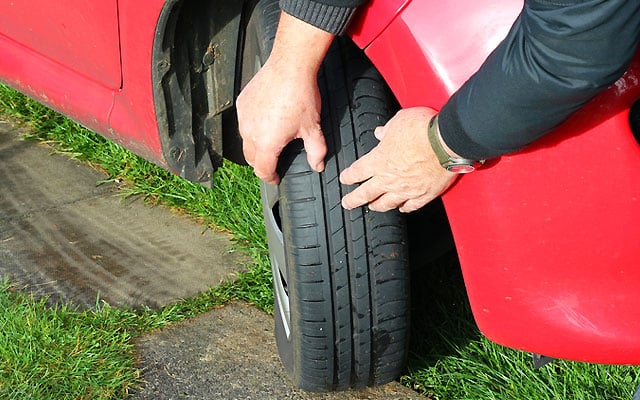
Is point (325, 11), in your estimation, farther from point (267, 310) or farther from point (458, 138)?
point (267, 310)

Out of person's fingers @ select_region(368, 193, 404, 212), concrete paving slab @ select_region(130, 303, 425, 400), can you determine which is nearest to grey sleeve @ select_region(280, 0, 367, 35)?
person's fingers @ select_region(368, 193, 404, 212)

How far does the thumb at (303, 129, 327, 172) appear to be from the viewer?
76.5 inches

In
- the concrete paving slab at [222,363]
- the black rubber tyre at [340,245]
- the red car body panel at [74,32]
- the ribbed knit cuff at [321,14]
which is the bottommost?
the concrete paving slab at [222,363]

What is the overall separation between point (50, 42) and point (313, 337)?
1178 mm

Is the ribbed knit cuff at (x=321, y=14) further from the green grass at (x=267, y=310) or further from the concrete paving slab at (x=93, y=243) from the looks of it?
the concrete paving slab at (x=93, y=243)

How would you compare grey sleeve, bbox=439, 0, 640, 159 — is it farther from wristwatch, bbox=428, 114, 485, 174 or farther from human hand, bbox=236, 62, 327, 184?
human hand, bbox=236, 62, 327, 184

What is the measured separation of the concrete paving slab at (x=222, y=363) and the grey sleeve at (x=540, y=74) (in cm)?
104

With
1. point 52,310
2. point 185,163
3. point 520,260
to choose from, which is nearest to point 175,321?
point 52,310

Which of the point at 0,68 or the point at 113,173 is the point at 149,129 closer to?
the point at 0,68

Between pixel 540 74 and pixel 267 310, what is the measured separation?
1.59 m

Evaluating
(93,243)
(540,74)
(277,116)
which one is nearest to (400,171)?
(277,116)

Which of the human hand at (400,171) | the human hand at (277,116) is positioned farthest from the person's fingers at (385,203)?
the human hand at (277,116)

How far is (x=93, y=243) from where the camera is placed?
3.25m

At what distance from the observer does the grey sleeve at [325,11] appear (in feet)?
5.68
